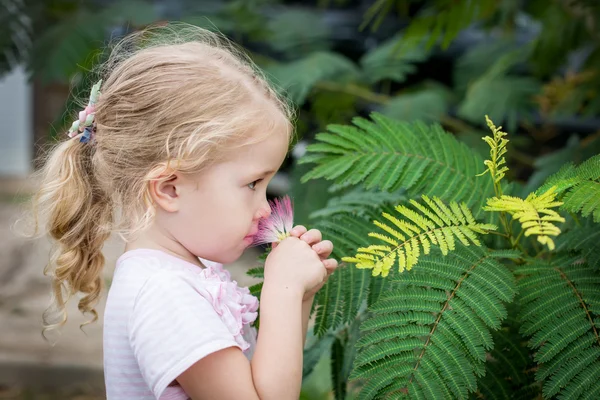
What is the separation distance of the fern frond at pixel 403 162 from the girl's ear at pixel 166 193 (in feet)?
1.07

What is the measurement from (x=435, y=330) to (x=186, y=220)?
0.54m

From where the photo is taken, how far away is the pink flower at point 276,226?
1.57 m

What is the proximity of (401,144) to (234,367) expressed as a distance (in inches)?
27.9

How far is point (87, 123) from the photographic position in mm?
1652

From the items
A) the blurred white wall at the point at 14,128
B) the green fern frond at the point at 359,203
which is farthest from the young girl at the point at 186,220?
the blurred white wall at the point at 14,128

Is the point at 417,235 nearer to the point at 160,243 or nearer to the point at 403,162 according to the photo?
the point at 403,162

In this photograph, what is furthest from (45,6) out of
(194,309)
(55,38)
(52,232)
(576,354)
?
(576,354)

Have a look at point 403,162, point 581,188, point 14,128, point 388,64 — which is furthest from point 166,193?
point 14,128

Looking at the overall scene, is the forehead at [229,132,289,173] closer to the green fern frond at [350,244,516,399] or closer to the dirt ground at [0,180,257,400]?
the green fern frond at [350,244,516,399]

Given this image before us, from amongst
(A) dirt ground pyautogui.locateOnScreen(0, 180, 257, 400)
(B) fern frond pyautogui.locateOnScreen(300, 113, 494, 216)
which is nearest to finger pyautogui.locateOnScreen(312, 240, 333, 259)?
(B) fern frond pyautogui.locateOnScreen(300, 113, 494, 216)

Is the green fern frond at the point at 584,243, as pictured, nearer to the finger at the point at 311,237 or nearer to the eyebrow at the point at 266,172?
the finger at the point at 311,237

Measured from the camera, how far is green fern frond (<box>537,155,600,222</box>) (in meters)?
1.39

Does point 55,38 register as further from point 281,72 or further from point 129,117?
point 129,117

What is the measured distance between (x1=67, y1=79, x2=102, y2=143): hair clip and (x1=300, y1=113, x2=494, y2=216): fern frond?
0.48 metres
